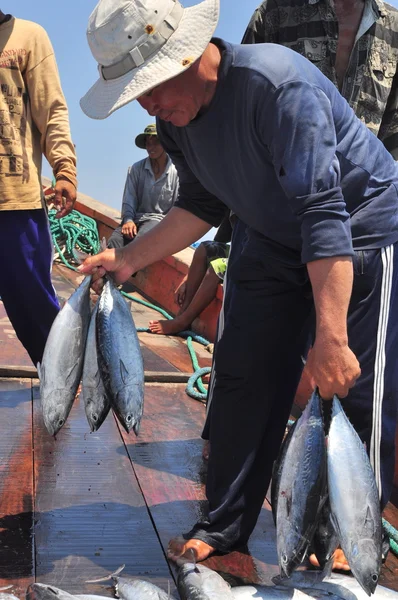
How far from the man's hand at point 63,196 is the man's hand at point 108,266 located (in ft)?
4.19

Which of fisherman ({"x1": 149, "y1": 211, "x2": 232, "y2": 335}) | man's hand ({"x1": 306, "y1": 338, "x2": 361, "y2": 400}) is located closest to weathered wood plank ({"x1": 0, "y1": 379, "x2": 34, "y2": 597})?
man's hand ({"x1": 306, "y1": 338, "x2": 361, "y2": 400})

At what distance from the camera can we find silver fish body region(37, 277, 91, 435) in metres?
2.81

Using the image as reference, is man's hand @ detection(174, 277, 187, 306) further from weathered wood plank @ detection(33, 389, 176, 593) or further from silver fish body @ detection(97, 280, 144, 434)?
silver fish body @ detection(97, 280, 144, 434)

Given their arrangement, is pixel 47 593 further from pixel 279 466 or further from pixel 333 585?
pixel 333 585

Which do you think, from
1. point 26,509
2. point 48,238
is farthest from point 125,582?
point 48,238

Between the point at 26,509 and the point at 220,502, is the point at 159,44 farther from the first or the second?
the point at 26,509

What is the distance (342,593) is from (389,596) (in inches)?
6.1

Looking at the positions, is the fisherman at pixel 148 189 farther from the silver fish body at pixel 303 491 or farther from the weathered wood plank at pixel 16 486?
the silver fish body at pixel 303 491

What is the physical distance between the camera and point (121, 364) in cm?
266

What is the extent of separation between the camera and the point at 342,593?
8.11ft

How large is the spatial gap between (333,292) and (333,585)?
42.0 inches

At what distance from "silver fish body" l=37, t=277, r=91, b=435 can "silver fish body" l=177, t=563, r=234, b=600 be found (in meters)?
0.78

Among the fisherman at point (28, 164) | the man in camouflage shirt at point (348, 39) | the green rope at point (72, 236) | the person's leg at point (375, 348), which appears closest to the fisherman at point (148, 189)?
the green rope at point (72, 236)

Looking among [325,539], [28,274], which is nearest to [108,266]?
[28,274]
